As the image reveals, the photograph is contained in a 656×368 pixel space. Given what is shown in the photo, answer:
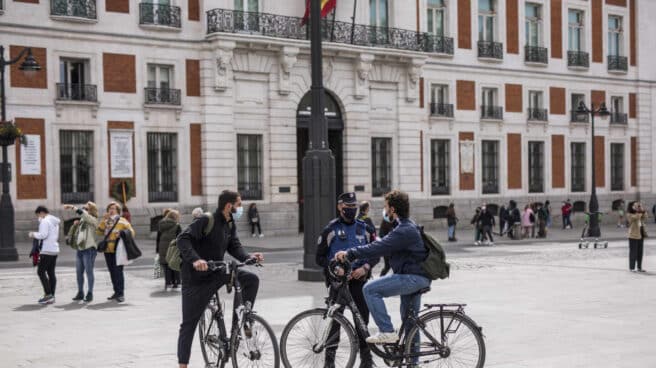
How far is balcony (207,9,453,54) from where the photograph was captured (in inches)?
1357

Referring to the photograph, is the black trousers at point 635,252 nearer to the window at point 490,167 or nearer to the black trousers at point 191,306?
the black trousers at point 191,306

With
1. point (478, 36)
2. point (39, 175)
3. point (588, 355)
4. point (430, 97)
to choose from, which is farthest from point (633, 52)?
point (588, 355)

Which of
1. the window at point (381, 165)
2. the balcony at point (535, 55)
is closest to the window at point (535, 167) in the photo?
the balcony at point (535, 55)

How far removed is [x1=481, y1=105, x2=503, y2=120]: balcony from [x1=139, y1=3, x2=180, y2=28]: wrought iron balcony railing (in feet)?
52.2

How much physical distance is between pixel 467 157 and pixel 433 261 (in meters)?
34.8

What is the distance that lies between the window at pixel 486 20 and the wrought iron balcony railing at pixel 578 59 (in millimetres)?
5170

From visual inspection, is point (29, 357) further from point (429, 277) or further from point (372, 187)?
point (372, 187)

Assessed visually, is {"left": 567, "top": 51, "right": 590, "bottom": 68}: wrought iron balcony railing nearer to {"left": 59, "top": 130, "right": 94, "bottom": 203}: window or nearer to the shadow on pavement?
{"left": 59, "top": 130, "right": 94, "bottom": 203}: window

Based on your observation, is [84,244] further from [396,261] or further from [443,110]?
[443,110]

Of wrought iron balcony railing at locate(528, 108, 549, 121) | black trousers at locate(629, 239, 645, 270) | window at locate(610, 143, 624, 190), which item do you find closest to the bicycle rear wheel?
black trousers at locate(629, 239, 645, 270)

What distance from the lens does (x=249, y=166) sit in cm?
3597

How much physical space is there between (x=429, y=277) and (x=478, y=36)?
36.1m

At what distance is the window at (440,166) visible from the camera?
41.6m

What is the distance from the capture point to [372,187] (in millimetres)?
39500
